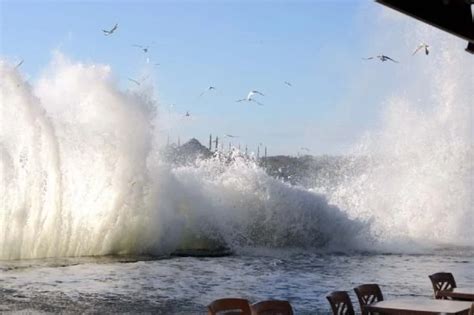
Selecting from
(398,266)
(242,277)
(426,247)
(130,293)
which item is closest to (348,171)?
(426,247)

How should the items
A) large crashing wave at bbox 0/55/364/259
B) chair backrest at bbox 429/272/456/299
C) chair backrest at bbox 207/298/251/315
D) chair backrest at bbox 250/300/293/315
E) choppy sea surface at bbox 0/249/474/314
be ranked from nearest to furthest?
chair backrest at bbox 250/300/293/315 < chair backrest at bbox 207/298/251/315 < chair backrest at bbox 429/272/456/299 < choppy sea surface at bbox 0/249/474/314 < large crashing wave at bbox 0/55/364/259

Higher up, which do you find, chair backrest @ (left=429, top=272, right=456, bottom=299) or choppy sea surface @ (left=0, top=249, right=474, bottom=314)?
chair backrest @ (left=429, top=272, right=456, bottom=299)

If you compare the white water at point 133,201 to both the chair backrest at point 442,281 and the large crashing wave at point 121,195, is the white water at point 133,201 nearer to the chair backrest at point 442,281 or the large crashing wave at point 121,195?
the large crashing wave at point 121,195

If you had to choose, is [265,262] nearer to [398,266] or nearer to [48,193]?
[398,266]

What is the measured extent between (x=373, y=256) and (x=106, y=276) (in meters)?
8.43

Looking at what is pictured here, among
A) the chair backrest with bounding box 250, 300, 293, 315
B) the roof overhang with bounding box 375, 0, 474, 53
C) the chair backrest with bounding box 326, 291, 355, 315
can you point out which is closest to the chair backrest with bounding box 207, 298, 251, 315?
the chair backrest with bounding box 250, 300, 293, 315

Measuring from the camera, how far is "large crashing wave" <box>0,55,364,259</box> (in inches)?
715

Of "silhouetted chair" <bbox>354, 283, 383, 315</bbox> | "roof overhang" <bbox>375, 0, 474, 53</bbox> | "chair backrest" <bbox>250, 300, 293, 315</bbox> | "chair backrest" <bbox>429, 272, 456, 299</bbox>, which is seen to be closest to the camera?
"roof overhang" <bbox>375, 0, 474, 53</bbox>

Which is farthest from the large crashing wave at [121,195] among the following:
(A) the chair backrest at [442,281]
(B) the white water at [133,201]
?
(A) the chair backrest at [442,281]

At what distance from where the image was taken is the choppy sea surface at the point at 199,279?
10.7 meters

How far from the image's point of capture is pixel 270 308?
5512mm

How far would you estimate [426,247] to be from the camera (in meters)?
22.0

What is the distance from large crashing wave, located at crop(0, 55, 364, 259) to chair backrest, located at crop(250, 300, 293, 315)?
40.5 ft

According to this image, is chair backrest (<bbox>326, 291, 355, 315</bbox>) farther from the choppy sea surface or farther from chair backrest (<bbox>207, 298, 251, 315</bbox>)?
the choppy sea surface
